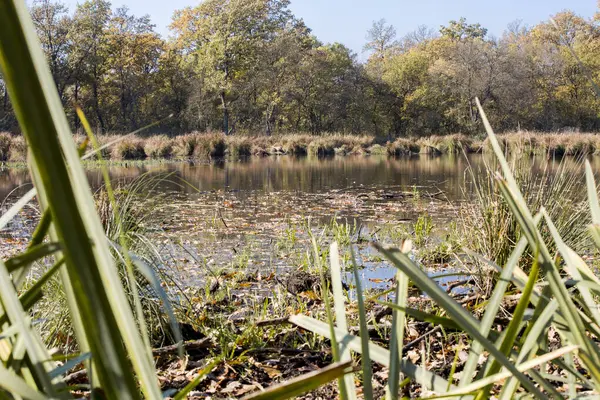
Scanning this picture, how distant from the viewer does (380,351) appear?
349 mm

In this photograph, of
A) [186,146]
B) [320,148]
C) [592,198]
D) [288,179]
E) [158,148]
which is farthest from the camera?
[320,148]

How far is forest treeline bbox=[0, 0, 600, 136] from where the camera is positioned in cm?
3275

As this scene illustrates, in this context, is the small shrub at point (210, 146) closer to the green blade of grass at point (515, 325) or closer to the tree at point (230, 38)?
the tree at point (230, 38)

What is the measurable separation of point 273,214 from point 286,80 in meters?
28.3

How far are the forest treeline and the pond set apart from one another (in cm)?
2090

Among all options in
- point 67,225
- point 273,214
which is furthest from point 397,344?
point 273,214

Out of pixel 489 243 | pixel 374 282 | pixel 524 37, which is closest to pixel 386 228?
pixel 374 282

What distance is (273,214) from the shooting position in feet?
23.7

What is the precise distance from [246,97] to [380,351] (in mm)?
35885

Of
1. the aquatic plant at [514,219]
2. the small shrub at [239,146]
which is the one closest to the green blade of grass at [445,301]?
the aquatic plant at [514,219]

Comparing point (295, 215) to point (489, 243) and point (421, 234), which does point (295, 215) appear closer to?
point (421, 234)

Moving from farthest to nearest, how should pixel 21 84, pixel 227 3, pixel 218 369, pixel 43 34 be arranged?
pixel 227 3
pixel 43 34
pixel 218 369
pixel 21 84

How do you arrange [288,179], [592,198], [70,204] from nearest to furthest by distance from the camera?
[70,204], [592,198], [288,179]

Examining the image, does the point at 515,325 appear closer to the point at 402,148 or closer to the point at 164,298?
the point at 164,298
